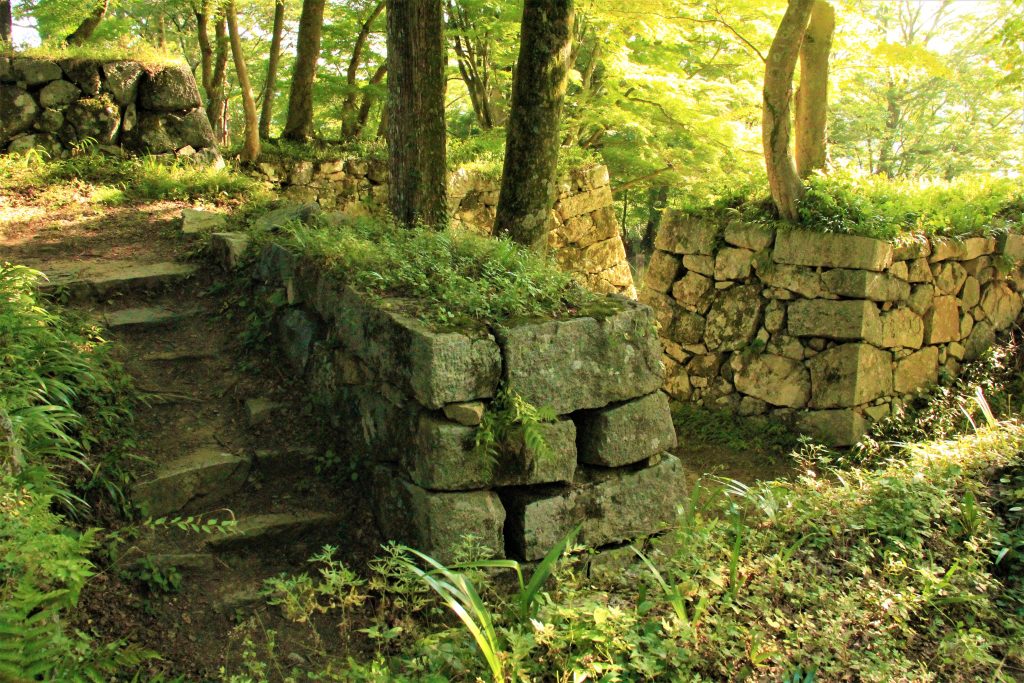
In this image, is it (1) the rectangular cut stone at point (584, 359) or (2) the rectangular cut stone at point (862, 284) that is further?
(2) the rectangular cut stone at point (862, 284)

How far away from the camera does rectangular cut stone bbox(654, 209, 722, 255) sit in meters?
8.16

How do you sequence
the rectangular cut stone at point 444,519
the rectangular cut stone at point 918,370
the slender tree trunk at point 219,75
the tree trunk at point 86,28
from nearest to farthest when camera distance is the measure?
the rectangular cut stone at point 444,519, the rectangular cut stone at point 918,370, the tree trunk at point 86,28, the slender tree trunk at point 219,75

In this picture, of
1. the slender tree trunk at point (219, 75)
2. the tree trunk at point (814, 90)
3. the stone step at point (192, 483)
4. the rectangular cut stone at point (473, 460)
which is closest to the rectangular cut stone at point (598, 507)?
the rectangular cut stone at point (473, 460)

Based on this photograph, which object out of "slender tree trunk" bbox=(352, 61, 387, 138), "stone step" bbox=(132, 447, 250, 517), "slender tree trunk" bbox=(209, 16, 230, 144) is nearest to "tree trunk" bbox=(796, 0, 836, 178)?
"stone step" bbox=(132, 447, 250, 517)

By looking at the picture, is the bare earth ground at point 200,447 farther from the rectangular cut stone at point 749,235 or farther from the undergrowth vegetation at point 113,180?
the rectangular cut stone at point 749,235

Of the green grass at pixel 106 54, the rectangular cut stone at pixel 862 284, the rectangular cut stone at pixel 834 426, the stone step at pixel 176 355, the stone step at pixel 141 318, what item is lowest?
the rectangular cut stone at pixel 834 426

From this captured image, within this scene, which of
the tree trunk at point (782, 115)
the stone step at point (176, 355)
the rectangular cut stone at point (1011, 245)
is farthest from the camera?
the rectangular cut stone at point (1011, 245)

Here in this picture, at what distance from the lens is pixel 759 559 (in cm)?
317

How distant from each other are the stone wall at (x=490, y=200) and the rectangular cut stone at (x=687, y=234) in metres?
1.91

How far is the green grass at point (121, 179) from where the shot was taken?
Answer: 8.02 meters

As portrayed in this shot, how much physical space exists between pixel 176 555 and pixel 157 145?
268 inches

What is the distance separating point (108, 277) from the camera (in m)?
5.74

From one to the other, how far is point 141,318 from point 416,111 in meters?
2.44

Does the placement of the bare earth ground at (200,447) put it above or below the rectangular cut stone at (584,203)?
below
